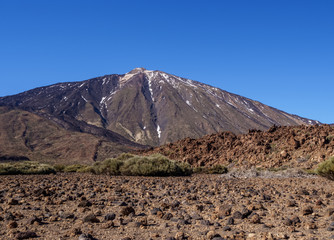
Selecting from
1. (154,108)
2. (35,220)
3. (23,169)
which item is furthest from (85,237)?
(154,108)

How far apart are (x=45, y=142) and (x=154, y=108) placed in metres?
95.1

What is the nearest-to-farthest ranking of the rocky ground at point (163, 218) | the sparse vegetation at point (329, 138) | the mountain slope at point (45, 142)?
the rocky ground at point (163, 218)
the sparse vegetation at point (329, 138)
the mountain slope at point (45, 142)

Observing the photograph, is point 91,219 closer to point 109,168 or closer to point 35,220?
point 35,220

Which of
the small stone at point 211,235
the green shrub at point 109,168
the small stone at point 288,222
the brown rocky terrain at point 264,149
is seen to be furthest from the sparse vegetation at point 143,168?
the small stone at point 211,235

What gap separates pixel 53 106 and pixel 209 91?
84.3 meters

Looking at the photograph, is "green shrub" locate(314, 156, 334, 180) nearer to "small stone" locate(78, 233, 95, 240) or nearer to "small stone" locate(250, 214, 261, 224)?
"small stone" locate(250, 214, 261, 224)

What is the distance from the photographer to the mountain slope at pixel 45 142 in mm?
59178

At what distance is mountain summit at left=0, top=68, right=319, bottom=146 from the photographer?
13688 centimetres

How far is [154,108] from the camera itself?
166 metres

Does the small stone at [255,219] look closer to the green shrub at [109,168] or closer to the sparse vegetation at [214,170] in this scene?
the green shrub at [109,168]

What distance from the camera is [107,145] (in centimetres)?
6819

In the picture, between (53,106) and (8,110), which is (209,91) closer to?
(53,106)

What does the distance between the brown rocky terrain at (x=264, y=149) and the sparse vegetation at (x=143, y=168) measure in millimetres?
4606

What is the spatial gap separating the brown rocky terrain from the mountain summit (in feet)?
313
